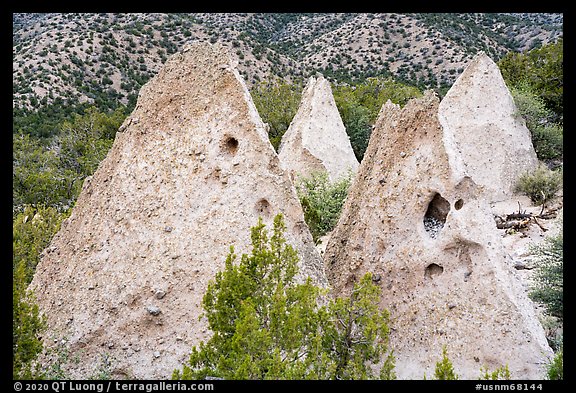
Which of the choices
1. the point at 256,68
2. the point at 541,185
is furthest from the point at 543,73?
the point at 256,68

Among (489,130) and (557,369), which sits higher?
(557,369)

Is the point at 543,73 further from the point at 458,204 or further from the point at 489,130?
the point at 458,204

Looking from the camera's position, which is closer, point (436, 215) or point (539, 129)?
point (436, 215)

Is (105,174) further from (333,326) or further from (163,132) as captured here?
(333,326)

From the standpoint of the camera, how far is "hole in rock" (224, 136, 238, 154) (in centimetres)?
585

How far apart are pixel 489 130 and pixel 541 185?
2.19 meters

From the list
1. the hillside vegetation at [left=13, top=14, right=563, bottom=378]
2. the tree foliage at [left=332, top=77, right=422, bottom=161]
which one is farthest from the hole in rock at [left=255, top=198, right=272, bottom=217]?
the tree foliage at [left=332, top=77, right=422, bottom=161]

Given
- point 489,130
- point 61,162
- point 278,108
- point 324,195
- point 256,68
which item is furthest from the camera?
point 256,68

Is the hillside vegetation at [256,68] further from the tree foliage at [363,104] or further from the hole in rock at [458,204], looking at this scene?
the hole in rock at [458,204]

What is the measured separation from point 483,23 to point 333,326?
1608 inches

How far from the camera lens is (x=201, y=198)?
5699mm

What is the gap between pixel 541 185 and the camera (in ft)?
44.5

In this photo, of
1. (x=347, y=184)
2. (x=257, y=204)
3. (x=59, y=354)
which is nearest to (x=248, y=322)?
(x=257, y=204)

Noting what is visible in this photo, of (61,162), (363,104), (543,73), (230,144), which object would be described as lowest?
(61,162)
